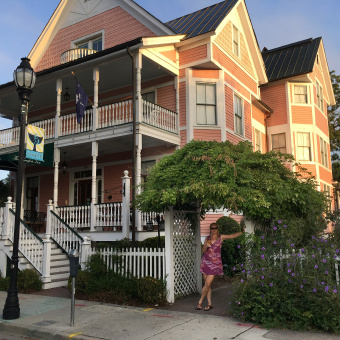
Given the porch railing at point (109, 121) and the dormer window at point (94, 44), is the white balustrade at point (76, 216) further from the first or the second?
the dormer window at point (94, 44)

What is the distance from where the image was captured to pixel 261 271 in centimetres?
676

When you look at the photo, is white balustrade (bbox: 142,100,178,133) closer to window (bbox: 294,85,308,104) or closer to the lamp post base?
the lamp post base

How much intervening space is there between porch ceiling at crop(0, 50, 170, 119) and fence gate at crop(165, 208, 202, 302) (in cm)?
761

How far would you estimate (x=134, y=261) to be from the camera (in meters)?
8.96

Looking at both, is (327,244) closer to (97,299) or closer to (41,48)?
(97,299)

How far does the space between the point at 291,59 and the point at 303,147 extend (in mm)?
5578

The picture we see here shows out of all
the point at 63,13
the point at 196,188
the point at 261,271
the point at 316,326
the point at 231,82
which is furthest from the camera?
the point at 63,13

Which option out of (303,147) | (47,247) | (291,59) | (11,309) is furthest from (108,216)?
(291,59)

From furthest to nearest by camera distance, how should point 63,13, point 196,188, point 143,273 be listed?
point 63,13 < point 143,273 < point 196,188

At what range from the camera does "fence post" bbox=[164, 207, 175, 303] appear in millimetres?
8344

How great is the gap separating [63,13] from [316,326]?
19742mm

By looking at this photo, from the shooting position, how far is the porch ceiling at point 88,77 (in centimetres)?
1488

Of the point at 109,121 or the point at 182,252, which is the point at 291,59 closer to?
the point at 109,121

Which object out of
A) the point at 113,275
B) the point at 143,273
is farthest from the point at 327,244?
the point at 113,275
